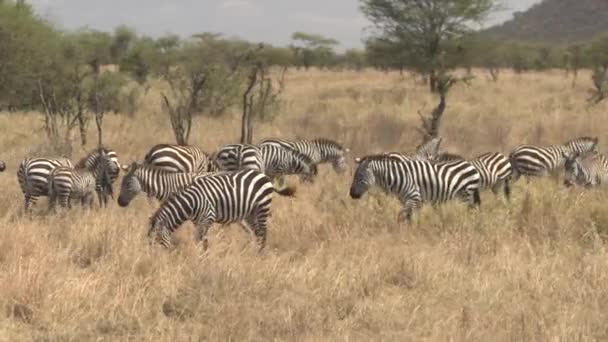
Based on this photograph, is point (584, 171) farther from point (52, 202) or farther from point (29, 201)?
point (29, 201)

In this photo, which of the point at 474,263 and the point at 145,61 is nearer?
the point at 474,263

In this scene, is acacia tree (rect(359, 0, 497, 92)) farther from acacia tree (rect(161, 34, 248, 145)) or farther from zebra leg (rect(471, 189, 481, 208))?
zebra leg (rect(471, 189, 481, 208))

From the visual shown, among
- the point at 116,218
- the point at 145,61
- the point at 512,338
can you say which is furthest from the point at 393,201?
the point at 145,61

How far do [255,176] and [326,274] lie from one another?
6.89 feet

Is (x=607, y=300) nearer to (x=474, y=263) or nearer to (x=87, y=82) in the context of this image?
(x=474, y=263)

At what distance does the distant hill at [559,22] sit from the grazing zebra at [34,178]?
2822 inches

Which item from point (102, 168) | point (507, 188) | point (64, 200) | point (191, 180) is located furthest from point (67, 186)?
point (507, 188)

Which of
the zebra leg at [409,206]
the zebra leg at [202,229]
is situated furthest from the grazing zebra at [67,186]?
the zebra leg at [409,206]

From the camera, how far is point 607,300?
516cm

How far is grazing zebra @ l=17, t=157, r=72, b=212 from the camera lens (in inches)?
356

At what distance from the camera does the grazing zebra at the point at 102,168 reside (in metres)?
9.48

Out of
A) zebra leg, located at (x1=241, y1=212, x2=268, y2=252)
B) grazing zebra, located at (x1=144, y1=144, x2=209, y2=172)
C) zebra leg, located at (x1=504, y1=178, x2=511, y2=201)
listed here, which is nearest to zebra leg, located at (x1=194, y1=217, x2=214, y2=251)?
zebra leg, located at (x1=241, y1=212, x2=268, y2=252)

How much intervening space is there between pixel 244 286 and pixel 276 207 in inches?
144

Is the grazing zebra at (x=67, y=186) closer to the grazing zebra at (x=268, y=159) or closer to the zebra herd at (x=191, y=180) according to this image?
the zebra herd at (x=191, y=180)
